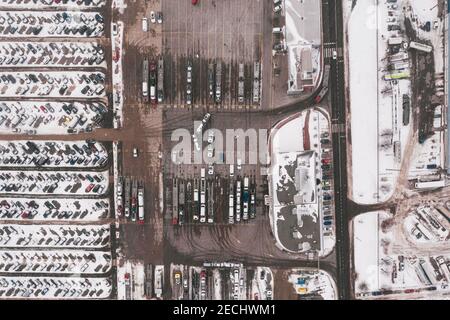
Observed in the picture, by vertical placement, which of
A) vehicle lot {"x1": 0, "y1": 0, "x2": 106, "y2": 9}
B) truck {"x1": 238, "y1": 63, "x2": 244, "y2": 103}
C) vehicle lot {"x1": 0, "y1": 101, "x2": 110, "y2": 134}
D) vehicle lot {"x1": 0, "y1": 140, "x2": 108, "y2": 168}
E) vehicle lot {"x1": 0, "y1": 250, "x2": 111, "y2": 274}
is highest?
vehicle lot {"x1": 0, "y1": 0, "x2": 106, "y2": 9}

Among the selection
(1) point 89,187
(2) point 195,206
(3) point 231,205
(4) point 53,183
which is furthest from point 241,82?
(4) point 53,183

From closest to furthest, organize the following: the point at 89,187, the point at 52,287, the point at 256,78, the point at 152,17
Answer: the point at 152,17
the point at 256,78
the point at 89,187
the point at 52,287

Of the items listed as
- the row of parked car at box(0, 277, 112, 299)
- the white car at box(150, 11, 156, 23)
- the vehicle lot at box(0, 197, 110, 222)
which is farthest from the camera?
the row of parked car at box(0, 277, 112, 299)

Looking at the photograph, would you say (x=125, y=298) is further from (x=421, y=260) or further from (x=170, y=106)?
(x=421, y=260)

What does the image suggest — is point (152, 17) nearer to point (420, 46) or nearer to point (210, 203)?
point (210, 203)

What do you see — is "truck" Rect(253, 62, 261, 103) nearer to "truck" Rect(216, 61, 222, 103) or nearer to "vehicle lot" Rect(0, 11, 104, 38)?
"truck" Rect(216, 61, 222, 103)

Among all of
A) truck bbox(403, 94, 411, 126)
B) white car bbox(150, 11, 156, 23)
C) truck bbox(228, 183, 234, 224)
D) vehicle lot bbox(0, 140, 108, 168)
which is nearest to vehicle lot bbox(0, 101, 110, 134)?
vehicle lot bbox(0, 140, 108, 168)
